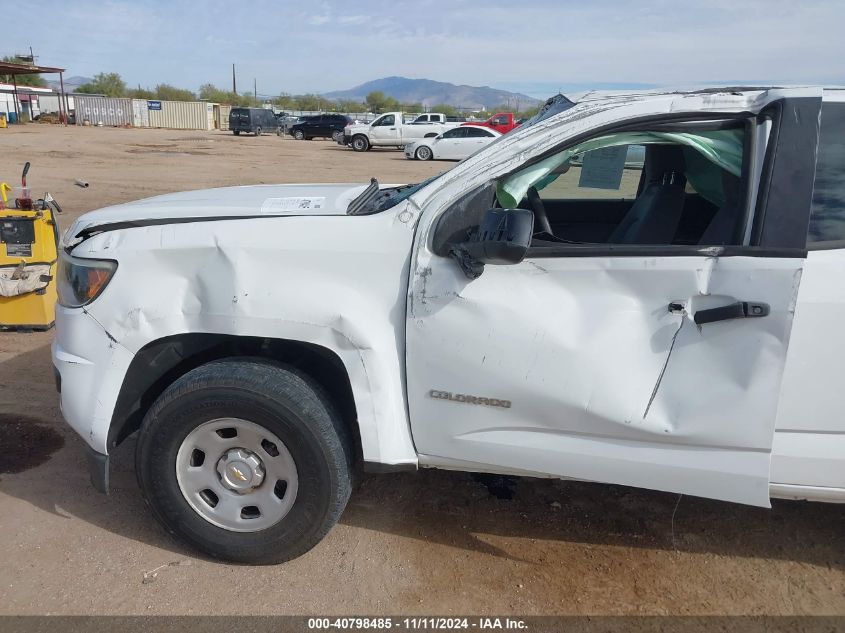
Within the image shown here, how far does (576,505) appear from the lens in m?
3.56

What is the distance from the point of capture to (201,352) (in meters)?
3.09

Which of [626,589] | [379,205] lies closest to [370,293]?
[379,205]

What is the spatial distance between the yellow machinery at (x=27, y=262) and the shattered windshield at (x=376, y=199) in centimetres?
331

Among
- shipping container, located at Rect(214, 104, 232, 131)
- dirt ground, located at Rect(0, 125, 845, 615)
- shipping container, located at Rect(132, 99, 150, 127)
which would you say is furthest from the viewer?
shipping container, located at Rect(214, 104, 232, 131)

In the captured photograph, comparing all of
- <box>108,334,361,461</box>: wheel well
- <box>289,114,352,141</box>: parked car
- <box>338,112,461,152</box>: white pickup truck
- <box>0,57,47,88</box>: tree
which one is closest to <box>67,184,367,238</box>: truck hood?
Answer: <box>108,334,361,461</box>: wheel well

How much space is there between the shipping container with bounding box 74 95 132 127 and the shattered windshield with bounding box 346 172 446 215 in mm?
57453

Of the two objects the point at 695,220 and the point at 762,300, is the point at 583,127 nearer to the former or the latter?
the point at 762,300

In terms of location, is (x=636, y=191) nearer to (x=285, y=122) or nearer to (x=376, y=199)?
(x=376, y=199)

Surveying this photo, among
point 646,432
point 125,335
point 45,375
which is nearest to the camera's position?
point 646,432

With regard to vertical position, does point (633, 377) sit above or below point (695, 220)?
below

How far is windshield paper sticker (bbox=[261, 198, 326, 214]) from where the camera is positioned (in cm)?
296

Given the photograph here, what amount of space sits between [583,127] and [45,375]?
13.8ft

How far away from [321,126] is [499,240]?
43253mm

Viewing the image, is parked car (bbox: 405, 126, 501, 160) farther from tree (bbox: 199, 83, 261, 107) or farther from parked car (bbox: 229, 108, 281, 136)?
tree (bbox: 199, 83, 261, 107)
